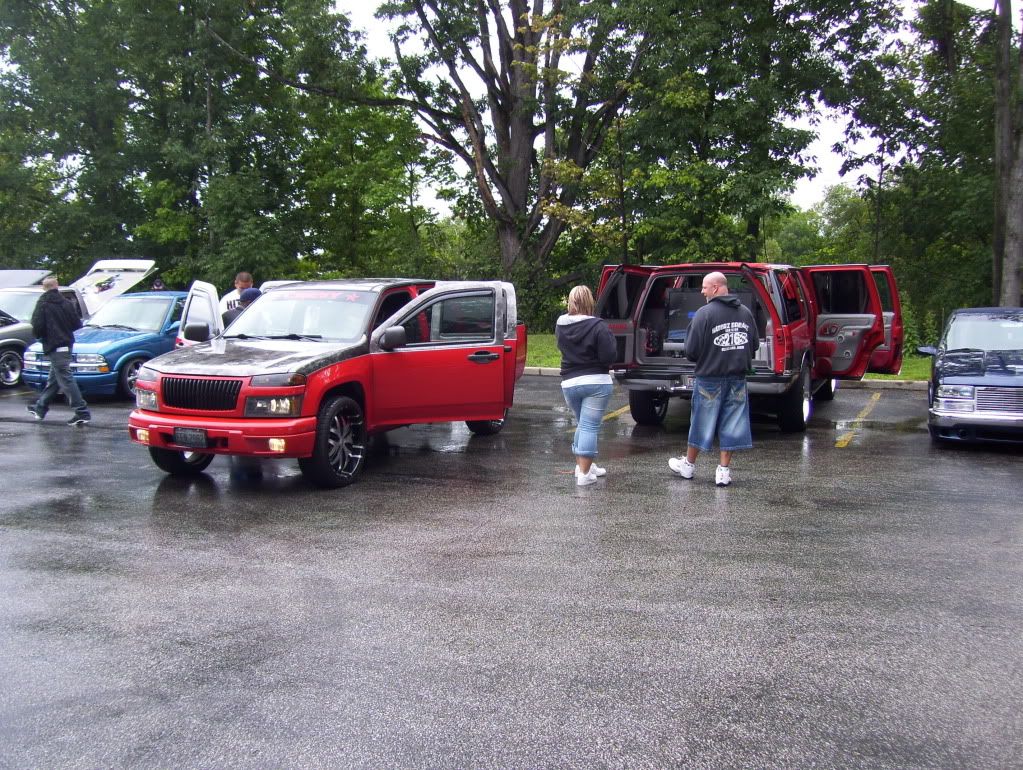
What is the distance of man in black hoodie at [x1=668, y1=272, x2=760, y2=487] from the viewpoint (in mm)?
7953

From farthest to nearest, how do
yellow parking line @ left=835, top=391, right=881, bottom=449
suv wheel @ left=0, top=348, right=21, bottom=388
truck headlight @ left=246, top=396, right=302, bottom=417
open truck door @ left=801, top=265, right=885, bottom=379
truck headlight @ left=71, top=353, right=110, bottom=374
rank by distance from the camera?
suv wheel @ left=0, top=348, right=21, bottom=388 < truck headlight @ left=71, top=353, right=110, bottom=374 < open truck door @ left=801, top=265, right=885, bottom=379 < yellow parking line @ left=835, top=391, right=881, bottom=449 < truck headlight @ left=246, top=396, right=302, bottom=417

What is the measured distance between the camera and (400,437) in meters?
11.2

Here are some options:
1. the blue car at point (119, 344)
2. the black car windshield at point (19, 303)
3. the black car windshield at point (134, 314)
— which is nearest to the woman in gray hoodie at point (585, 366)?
the blue car at point (119, 344)

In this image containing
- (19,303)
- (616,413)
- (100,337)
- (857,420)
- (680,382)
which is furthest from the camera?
(19,303)

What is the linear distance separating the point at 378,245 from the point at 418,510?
32.2 m

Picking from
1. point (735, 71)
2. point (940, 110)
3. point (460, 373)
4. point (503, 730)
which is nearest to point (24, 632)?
point (503, 730)

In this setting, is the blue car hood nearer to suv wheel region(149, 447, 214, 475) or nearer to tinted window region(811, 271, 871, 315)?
suv wheel region(149, 447, 214, 475)

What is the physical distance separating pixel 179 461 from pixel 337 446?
66.3 inches

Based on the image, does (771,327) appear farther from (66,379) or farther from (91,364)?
(91,364)

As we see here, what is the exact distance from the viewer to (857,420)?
1252cm

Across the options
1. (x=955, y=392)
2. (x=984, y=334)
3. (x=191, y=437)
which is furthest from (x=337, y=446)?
(x=984, y=334)

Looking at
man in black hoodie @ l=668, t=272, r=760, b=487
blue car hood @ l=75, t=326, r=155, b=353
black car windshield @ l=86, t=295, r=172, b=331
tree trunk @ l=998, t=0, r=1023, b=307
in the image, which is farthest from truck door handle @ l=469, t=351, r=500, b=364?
tree trunk @ l=998, t=0, r=1023, b=307

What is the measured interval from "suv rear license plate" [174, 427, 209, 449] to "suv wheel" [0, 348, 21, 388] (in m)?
10.5

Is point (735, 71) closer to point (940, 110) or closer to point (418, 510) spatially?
point (940, 110)
